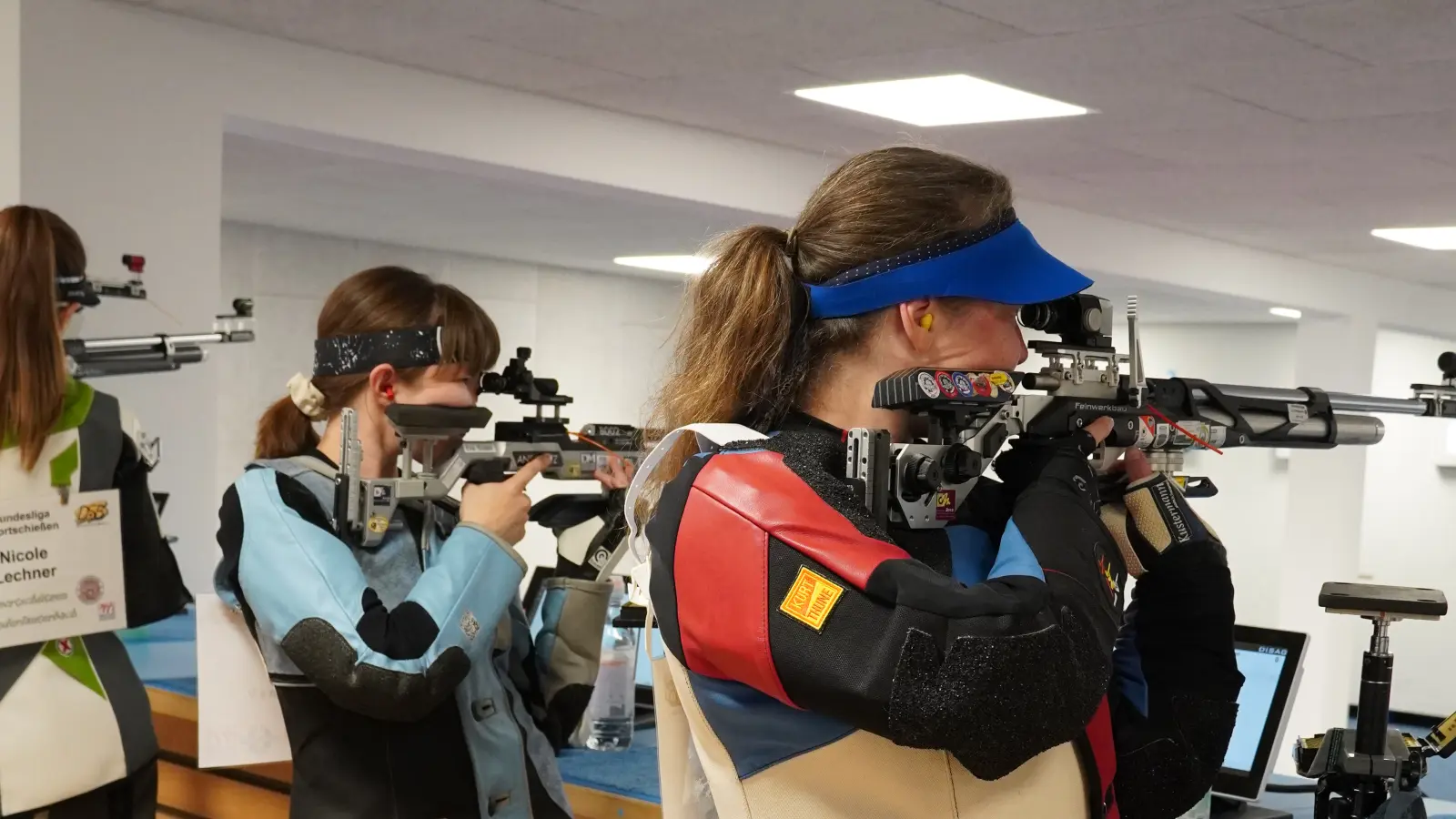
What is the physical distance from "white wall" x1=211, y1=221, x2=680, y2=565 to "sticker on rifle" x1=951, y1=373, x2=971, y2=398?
545cm

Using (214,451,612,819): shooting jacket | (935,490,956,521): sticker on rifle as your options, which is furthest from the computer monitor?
(935,490,956,521): sticker on rifle

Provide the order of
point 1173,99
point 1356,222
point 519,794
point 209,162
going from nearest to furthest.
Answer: point 519,794 < point 209,162 < point 1173,99 < point 1356,222

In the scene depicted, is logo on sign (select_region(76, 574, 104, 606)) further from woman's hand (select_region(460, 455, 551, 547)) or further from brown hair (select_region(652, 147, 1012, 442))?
brown hair (select_region(652, 147, 1012, 442))

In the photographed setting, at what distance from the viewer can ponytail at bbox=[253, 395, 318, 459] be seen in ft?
6.23

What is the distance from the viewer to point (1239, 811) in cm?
202

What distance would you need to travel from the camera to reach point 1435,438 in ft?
32.1

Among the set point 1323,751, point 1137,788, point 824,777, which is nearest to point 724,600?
point 824,777

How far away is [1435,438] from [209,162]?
8.74 meters

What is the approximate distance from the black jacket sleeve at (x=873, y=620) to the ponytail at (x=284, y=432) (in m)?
0.99

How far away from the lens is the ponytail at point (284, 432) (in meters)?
1.90

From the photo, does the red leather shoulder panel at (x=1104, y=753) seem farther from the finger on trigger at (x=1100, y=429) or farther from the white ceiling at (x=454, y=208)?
the white ceiling at (x=454, y=208)

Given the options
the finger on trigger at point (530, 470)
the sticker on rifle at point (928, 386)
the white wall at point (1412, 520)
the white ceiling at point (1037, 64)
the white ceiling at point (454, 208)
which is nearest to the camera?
the sticker on rifle at point (928, 386)

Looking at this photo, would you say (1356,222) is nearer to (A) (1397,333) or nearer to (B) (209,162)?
(A) (1397,333)

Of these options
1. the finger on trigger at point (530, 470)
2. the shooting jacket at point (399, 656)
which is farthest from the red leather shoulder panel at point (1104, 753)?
the finger on trigger at point (530, 470)
